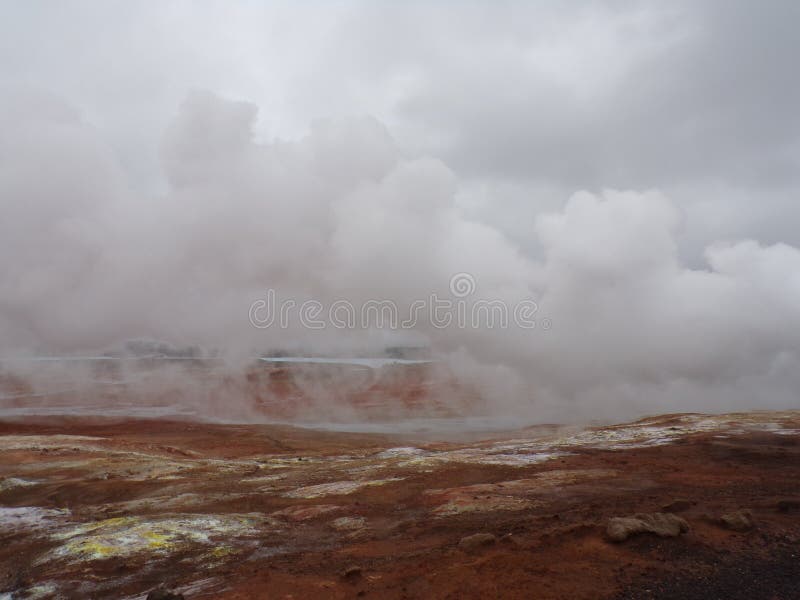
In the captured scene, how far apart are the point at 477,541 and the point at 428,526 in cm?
252

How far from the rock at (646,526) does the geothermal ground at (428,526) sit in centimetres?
4

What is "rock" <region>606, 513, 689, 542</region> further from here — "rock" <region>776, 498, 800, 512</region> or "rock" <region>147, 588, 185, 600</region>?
"rock" <region>147, 588, 185, 600</region>

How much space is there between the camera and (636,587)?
7777mm

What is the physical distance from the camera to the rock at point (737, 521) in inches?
393

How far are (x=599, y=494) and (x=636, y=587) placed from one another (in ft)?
22.7

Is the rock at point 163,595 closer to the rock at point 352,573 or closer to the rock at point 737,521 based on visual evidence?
the rock at point 352,573

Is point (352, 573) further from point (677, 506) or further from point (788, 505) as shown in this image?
point (788, 505)

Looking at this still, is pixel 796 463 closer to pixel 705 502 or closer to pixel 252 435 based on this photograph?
pixel 705 502


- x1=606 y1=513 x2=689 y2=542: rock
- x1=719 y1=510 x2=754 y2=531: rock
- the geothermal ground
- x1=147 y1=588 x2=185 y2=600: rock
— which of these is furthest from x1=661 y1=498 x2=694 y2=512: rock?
x1=147 y1=588 x2=185 y2=600: rock

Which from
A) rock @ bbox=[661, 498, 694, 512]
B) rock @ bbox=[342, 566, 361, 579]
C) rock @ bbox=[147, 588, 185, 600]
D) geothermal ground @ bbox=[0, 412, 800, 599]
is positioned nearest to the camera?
rock @ bbox=[147, 588, 185, 600]

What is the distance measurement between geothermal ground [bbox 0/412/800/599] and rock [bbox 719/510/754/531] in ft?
0.11

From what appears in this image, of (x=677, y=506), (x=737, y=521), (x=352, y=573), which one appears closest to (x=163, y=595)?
(x=352, y=573)

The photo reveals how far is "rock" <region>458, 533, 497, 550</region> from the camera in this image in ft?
32.7

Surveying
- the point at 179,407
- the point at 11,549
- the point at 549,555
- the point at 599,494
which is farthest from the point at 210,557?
the point at 179,407
